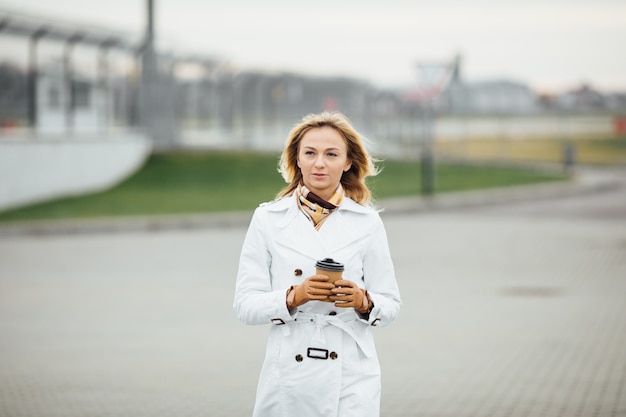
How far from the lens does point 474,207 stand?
2581 cm

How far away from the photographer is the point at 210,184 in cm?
3106

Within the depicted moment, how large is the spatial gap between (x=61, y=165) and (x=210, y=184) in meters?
4.51

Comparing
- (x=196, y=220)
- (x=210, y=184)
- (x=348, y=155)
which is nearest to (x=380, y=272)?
(x=348, y=155)

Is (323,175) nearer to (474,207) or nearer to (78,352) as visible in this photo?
(78,352)

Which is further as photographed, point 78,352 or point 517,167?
point 517,167

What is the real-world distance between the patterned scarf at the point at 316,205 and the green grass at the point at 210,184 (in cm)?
1591

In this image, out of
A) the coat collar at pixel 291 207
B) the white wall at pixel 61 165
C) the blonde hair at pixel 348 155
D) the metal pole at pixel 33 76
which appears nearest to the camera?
the coat collar at pixel 291 207

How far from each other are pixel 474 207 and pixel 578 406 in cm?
1898

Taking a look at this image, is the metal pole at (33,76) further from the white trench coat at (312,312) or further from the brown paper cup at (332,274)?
the brown paper cup at (332,274)

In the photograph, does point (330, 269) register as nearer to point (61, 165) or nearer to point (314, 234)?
point (314, 234)

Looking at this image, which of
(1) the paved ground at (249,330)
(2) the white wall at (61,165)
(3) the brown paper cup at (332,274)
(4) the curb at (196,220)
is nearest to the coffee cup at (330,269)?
(3) the brown paper cup at (332,274)

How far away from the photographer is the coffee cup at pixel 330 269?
3398 millimetres

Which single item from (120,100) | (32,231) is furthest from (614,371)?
(120,100)

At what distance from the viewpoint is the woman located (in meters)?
3.58
